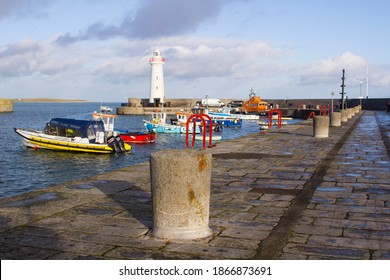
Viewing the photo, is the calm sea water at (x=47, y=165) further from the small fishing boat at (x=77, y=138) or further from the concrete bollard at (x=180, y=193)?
the concrete bollard at (x=180, y=193)

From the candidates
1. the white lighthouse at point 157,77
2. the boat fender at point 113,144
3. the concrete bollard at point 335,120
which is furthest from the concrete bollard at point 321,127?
the white lighthouse at point 157,77

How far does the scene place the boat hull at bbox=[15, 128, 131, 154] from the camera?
3359 centimetres

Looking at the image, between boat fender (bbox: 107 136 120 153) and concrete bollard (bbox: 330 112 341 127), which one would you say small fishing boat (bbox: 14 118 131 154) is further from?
concrete bollard (bbox: 330 112 341 127)

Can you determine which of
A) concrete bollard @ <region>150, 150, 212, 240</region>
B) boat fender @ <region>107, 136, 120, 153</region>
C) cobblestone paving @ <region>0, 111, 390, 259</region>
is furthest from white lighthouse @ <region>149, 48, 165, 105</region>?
concrete bollard @ <region>150, 150, 212, 240</region>

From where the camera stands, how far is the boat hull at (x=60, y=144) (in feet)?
110

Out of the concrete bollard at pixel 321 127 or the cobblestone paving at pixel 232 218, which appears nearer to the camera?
the cobblestone paving at pixel 232 218

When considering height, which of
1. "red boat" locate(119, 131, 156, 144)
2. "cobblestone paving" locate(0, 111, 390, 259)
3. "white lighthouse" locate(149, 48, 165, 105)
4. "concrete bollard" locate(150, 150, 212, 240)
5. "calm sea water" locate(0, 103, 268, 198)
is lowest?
"calm sea water" locate(0, 103, 268, 198)

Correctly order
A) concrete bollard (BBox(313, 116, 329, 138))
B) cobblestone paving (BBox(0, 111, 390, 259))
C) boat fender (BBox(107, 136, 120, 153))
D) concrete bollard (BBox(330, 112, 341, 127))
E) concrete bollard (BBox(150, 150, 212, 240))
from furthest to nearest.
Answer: boat fender (BBox(107, 136, 120, 153))
concrete bollard (BBox(330, 112, 341, 127))
concrete bollard (BBox(313, 116, 329, 138))
concrete bollard (BBox(150, 150, 212, 240))
cobblestone paving (BBox(0, 111, 390, 259))

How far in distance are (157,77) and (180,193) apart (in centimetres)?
8785

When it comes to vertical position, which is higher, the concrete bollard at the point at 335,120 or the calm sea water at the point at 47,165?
the concrete bollard at the point at 335,120

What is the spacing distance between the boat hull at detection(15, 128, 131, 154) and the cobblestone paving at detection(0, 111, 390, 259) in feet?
73.8

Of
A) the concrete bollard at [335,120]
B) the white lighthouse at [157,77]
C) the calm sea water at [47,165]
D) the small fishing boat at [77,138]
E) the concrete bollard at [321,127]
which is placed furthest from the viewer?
the white lighthouse at [157,77]

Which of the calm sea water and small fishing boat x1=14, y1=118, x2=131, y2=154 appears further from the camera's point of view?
small fishing boat x1=14, y1=118, x2=131, y2=154

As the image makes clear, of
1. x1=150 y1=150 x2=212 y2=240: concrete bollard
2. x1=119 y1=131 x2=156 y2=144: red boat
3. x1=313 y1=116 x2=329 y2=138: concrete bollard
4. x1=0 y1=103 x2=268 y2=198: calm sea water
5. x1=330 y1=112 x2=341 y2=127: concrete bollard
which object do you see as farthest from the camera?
x1=119 y1=131 x2=156 y2=144: red boat
